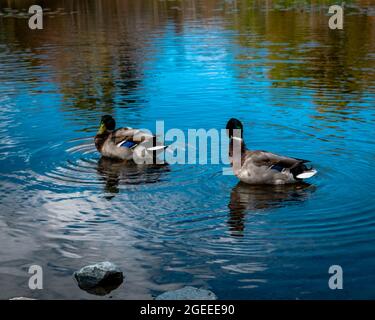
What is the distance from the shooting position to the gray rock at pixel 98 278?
9.44 m

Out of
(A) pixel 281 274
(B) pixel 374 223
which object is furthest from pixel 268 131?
(A) pixel 281 274

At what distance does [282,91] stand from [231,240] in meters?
14.5

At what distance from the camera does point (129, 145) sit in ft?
53.5

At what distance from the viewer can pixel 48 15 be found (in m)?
71.4

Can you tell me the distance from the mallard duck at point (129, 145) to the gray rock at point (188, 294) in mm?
7224

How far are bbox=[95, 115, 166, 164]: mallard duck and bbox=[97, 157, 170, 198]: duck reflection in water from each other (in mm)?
196

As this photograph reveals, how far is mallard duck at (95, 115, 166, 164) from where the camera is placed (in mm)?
16047

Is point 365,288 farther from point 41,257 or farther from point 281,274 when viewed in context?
point 41,257

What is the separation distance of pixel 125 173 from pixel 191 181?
6.84 feet
